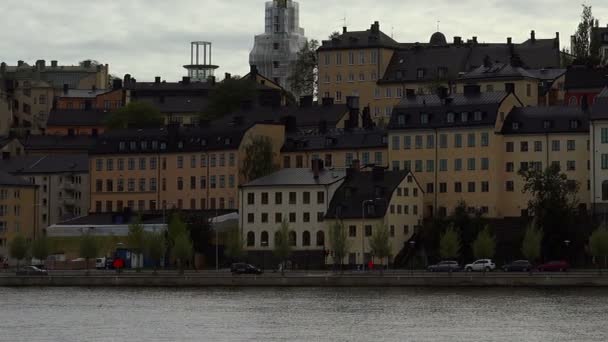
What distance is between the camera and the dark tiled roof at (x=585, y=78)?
575 ft

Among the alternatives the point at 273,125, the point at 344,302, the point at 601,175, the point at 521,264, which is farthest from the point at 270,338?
the point at 273,125

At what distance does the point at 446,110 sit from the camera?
522 ft

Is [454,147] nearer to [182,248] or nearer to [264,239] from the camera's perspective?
[264,239]

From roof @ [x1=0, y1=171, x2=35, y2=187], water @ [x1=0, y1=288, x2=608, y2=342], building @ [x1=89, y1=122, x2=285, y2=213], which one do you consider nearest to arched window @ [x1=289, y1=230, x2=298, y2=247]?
building @ [x1=89, y1=122, x2=285, y2=213]

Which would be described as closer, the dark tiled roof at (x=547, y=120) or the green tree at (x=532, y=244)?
the green tree at (x=532, y=244)

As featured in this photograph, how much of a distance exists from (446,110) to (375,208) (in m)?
10.8

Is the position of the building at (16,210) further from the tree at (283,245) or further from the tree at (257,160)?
the tree at (283,245)

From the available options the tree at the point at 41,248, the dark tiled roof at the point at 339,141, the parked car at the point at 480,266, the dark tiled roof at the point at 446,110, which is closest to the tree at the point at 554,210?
the parked car at the point at 480,266

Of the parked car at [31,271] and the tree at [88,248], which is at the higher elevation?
the tree at [88,248]

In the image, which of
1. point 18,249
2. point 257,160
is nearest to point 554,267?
point 257,160

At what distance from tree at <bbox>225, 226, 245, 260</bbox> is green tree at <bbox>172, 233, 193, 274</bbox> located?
9.46 ft

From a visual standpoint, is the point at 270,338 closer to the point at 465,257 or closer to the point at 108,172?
the point at 465,257

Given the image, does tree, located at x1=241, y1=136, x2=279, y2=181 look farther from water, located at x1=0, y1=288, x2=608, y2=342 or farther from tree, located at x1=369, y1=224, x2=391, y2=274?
water, located at x1=0, y1=288, x2=608, y2=342

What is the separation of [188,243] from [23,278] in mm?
12451
